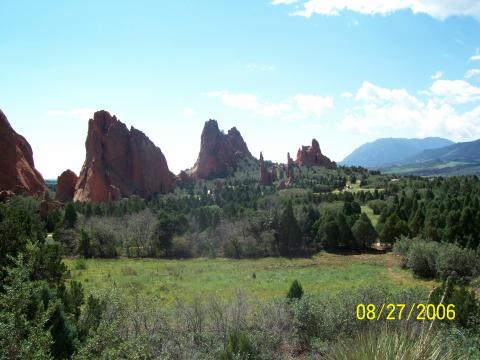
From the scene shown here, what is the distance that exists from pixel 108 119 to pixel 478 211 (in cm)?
9232

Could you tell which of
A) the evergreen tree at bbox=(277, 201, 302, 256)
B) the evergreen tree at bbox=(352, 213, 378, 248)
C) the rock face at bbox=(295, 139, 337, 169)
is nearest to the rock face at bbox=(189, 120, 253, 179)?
the rock face at bbox=(295, 139, 337, 169)

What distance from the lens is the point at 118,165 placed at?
110 m

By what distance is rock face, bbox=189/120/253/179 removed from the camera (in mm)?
158625

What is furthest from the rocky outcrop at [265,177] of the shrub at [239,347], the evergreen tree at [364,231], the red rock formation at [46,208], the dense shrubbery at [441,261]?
the shrub at [239,347]

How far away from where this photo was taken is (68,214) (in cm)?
5759

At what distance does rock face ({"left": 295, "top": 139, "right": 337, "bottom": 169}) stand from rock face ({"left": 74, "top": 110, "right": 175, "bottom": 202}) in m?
63.5

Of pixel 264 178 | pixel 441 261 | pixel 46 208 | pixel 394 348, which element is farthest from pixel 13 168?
pixel 394 348

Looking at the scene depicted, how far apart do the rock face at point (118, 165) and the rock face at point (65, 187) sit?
2.60 meters

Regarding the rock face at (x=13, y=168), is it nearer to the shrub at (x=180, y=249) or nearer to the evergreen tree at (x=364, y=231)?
the shrub at (x=180, y=249)

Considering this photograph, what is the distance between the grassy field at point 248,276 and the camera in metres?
30.0

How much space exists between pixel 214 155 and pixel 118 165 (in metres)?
57.5

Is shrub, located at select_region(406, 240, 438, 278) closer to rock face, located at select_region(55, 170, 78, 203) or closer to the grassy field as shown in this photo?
the grassy field

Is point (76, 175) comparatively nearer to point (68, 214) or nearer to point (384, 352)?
point (68, 214)

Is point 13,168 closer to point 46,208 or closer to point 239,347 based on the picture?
point 46,208
